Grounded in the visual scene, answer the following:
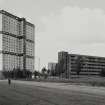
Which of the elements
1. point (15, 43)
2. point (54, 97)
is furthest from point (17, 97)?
point (15, 43)

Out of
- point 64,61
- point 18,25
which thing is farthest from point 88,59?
point 18,25

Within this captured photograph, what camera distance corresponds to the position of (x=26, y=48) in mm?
189250

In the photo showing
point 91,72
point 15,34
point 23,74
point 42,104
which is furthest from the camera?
point 15,34

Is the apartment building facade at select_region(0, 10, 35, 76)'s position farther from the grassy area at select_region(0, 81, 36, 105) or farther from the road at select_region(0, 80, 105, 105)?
the road at select_region(0, 80, 105, 105)

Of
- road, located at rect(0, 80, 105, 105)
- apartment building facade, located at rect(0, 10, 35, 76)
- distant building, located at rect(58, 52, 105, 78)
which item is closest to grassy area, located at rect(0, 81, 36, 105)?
road, located at rect(0, 80, 105, 105)

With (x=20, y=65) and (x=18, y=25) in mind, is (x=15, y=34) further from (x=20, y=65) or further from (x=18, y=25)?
(x=20, y=65)

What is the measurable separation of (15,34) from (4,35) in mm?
18036

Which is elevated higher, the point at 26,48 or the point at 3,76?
the point at 26,48

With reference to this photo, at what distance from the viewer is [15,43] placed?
18538 centimetres

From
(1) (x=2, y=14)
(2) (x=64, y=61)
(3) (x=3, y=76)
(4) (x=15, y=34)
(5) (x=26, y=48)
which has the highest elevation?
(1) (x=2, y=14)

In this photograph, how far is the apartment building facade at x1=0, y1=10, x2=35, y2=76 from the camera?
168 meters

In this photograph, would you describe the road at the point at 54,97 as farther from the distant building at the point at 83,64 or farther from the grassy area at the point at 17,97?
the distant building at the point at 83,64

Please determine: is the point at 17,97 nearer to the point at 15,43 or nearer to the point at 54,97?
the point at 54,97

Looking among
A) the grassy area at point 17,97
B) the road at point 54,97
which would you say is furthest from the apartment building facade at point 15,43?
the road at point 54,97
